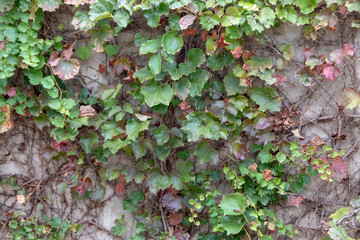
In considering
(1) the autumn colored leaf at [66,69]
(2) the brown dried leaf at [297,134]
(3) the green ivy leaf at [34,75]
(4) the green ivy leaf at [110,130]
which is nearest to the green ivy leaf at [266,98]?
(2) the brown dried leaf at [297,134]

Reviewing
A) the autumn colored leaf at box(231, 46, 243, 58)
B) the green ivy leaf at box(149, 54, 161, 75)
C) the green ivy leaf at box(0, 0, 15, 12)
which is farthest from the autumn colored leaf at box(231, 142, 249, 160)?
the green ivy leaf at box(0, 0, 15, 12)

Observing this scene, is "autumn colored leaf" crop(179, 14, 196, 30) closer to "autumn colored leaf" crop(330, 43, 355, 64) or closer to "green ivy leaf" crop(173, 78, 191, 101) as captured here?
"green ivy leaf" crop(173, 78, 191, 101)

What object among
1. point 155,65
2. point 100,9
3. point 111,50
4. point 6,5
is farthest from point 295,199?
point 6,5

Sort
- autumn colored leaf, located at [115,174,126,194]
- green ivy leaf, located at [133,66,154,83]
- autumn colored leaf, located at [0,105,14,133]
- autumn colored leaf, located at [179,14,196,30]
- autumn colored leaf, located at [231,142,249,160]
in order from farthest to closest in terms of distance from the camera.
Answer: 1. autumn colored leaf, located at [115,174,126,194]
2. autumn colored leaf, located at [0,105,14,133]
3. autumn colored leaf, located at [231,142,249,160]
4. green ivy leaf, located at [133,66,154,83]
5. autumn colored leaf, located at [179,14,196,30]

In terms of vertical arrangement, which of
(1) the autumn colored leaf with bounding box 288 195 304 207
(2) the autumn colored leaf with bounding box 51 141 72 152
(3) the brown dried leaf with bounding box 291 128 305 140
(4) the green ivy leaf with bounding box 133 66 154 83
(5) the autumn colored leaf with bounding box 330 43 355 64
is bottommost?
(2) the autumn colored leaf with bounding box 51 141 72 152

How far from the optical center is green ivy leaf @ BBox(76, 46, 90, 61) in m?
2.05

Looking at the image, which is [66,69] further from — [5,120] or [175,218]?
[175,218]

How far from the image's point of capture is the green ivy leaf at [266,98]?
6.15ft

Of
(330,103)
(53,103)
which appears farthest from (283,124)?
(53,103)

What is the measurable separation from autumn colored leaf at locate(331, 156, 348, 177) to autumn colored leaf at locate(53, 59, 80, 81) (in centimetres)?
153

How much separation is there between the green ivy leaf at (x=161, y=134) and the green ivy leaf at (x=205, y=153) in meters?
0.19

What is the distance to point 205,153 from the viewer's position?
1.94 meters

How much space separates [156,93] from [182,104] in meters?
0.18

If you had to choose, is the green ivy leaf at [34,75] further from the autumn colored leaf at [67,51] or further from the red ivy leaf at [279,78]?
the red ivy leaf at [279,78]
